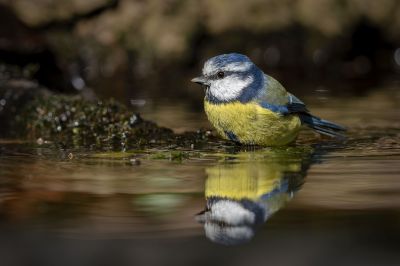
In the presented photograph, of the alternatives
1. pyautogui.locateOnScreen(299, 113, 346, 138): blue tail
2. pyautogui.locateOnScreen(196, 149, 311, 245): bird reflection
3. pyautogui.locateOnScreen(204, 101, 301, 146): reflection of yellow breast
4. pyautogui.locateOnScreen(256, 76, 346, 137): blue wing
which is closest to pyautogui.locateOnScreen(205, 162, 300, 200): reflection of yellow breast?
pyautogui.locateOnScreen(196, 149, 311, 245): bird reflection

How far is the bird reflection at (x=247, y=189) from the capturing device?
3.25 metres

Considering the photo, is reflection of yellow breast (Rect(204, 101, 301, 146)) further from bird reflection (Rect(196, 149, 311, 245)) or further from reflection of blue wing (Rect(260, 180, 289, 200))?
reflection of blue wing (Rect(260, 180, 289, 200))

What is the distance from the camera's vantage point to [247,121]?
526 centimetres

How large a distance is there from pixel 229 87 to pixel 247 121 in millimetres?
310

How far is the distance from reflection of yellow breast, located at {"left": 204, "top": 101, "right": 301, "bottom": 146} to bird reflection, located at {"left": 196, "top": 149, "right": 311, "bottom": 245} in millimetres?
108

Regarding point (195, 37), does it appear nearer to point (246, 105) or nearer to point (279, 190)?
point (246, 105)

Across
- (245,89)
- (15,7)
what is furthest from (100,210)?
(15,7)

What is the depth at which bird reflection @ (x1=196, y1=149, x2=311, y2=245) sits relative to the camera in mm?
3248

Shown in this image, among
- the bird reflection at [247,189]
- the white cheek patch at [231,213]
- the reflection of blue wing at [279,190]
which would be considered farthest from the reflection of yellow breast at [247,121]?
the white cheek patch at [231,213]

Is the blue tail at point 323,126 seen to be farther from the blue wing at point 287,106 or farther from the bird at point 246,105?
the bird at point 246,105

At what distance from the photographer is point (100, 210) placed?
12.0 ft

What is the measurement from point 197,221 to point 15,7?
745 cm

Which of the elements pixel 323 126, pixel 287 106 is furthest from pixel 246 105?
pixel 323 126

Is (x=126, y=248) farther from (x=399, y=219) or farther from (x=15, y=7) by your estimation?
(x=15, y=7)
